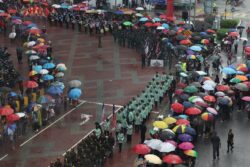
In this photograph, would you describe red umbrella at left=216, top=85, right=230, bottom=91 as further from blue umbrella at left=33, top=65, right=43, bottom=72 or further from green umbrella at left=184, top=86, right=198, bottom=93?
blue umbrella at left=33, top=65, right=43, bottom=72

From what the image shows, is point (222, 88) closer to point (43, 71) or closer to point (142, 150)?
point (142, 150)

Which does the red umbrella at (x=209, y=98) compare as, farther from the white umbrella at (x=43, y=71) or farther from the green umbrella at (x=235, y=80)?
the white umbrella at (x=43, y=71)

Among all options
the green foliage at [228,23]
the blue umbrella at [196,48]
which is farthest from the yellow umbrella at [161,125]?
the green foliage at [228,23]

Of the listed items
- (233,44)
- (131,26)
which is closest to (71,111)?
(131,26)

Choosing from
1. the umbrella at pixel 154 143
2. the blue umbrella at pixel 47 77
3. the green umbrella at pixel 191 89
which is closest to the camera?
the umbrella at pixel 154 143

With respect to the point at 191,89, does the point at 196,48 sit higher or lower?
higher

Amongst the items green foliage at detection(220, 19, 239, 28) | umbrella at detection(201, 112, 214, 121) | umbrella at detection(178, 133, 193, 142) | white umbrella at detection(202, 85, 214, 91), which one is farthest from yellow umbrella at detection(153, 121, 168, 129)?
green foliage at detection(220, 19, 239, 28)

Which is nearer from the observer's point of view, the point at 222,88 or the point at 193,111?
the point at 193,111

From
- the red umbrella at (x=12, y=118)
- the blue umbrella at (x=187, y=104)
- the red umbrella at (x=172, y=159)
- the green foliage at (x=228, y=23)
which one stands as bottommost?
the red umbrella at (x=172, y=159)

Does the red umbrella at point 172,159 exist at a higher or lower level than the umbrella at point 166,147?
lower

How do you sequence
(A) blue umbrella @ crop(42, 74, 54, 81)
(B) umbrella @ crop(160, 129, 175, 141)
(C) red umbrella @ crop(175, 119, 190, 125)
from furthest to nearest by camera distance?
(A) blue umbrella @ crop(42, 74, 54, 81) < (C) red umbrella @ crop(175, 119, 190, 125) < (B) umbrella @ crop(160, 129, 175, 141)

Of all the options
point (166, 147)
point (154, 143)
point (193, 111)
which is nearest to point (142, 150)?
point (154, 143)

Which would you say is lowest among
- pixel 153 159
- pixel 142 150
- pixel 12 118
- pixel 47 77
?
pixel 153 159

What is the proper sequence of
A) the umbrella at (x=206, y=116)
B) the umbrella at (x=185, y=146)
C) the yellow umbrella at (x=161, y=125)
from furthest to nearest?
1. the umbrella at (x=206, y=116)
2. the yellow umbrella at (x=161, y=125)
3. the umbrella at (x=185, y=146)
